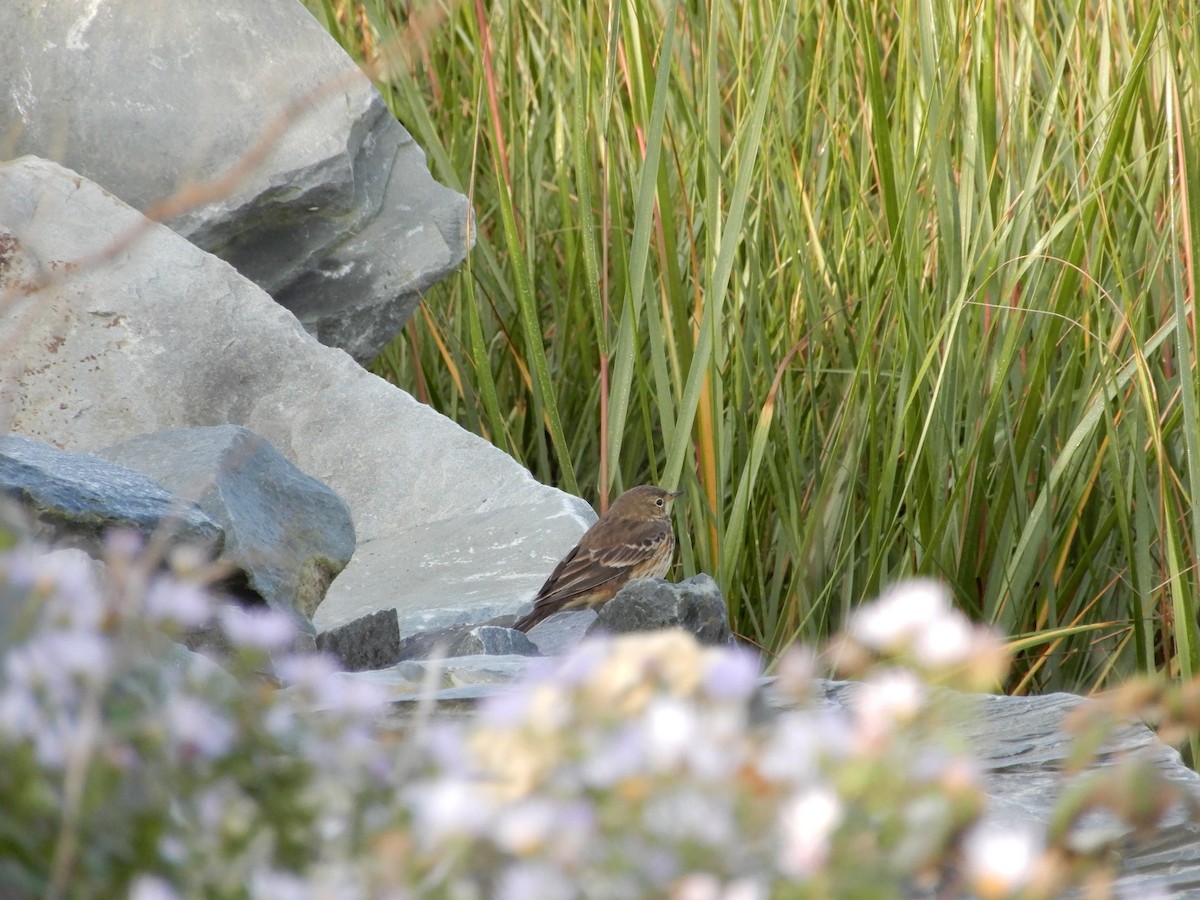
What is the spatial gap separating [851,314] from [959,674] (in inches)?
112

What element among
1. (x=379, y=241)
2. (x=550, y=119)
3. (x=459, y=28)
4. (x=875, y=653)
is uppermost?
(x=459, y=28)

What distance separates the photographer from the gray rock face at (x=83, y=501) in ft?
6.46

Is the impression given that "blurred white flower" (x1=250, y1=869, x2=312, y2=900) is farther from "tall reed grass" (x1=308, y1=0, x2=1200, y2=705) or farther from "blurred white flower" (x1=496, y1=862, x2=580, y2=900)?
"tall reed grass" (x1=308, y1=0, x2=1200, y2=705)

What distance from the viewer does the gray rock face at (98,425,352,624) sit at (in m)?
2.37

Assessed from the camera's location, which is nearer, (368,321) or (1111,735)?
(1111,735)

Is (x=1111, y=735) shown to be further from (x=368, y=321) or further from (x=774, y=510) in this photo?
(x=368, y=321)

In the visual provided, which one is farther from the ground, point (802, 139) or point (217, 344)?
point (802, 139)

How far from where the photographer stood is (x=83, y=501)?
78.5 inches

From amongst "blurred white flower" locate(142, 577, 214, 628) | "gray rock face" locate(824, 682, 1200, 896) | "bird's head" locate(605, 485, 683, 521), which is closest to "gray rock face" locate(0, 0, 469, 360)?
"bird's head" locate(605, 485, 683, 521)

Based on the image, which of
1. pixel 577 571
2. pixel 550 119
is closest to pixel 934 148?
pixel 577 571

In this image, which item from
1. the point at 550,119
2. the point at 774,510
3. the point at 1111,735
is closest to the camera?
the point at 1111,735

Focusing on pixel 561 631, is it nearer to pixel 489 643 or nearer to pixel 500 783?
pixel 489 643

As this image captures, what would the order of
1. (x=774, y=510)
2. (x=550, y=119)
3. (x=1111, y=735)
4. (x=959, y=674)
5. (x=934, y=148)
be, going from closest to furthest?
(x=959, y=674)
(x=1111, y=735)
(x=934, y=148)
(x=774, y=510)
(x=550, y=119)

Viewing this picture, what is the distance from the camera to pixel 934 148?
10.3 ft
